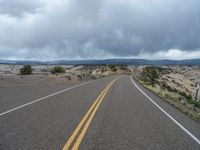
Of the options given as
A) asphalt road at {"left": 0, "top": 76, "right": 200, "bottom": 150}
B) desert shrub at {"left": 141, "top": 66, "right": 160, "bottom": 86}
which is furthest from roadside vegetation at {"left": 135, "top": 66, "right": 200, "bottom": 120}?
asphalt road at {"left": 0, "top": 76, "right": 200, "bottom": 150}

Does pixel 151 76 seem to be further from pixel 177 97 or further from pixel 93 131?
pixel 93 131

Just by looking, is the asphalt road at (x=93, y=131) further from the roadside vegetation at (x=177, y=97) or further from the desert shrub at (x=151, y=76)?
the desert shrub at (x=151, y=76)

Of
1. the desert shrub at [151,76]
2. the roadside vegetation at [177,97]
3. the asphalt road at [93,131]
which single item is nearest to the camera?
the asphalt road at [93,131]

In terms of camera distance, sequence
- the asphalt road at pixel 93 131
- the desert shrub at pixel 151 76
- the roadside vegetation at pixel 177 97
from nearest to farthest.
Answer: the asphalt road at pixel 93 131, the roadside vegetation at pixel 177 97, the desert shrub at pixel 151 76

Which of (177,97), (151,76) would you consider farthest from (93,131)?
(151,76)

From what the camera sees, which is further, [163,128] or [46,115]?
[46,115]

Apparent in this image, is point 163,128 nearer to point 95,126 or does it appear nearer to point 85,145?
point 95,126

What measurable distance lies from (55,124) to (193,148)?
4.20 meters

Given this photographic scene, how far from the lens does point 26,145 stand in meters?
5.10

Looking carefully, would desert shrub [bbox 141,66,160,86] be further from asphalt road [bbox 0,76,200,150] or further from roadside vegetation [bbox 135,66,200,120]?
asphalt road [bbox 0,76,200,150]

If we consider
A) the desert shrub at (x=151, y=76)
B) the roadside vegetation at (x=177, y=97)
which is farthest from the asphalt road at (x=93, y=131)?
the desert shrub at (x=151, y=76)

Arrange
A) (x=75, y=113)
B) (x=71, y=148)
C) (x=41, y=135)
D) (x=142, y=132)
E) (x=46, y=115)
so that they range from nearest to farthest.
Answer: (x=71, y=148)
(x=41, y=135)
(x=142, y=132)
(x=46, y=115)
(x=75, y=113)

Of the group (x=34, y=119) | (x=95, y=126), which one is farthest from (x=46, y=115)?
(x=95, y=126)

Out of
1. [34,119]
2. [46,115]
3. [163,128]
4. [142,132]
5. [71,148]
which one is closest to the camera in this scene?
[71,148]
